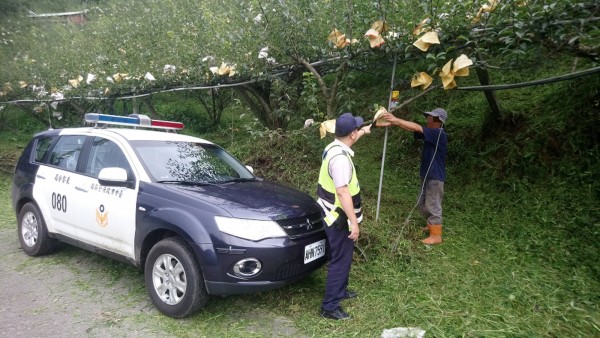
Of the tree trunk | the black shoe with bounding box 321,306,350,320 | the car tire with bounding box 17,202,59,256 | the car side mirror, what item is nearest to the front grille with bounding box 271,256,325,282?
the black shoe with bounding box 321,306,350,320

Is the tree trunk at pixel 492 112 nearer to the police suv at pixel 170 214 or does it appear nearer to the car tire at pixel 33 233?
the police suv at pixel 170 214

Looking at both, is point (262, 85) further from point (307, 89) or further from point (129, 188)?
point (129, 188)

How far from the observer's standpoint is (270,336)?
3.20 meters

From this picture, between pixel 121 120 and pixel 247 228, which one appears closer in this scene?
pixel 247 228

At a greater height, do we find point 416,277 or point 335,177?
point 335,177

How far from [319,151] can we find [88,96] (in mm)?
6086

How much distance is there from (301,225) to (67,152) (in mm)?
3027

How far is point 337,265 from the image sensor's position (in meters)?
3.39

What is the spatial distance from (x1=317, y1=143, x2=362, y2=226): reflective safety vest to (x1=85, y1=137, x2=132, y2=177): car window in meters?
1.94

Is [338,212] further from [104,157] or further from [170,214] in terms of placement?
[104,157]

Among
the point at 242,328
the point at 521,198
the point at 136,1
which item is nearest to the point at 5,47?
the point at 136,1

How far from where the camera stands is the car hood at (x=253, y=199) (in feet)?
→ 11.0

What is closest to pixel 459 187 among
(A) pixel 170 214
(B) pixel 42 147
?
(A) pixel 170 214

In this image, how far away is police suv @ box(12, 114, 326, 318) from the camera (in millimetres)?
3201
